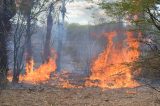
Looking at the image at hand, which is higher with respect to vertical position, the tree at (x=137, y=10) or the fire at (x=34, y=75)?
the tree at (x=137, y=10)

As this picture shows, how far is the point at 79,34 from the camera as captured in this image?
7300 cm

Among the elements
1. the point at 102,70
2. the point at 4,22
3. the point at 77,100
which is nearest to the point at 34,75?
the point at 102,70

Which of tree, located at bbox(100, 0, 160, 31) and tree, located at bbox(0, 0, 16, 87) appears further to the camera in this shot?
tree, located at bbox(0, 0, 16, 87)

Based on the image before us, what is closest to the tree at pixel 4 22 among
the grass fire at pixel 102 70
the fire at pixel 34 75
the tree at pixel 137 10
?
the grass fire at pixel 102 70

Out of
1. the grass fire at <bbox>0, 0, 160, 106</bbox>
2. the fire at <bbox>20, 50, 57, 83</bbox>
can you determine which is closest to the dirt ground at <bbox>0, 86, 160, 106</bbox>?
the grass fire at <bbox>0, 0, 160, 106</bbox>

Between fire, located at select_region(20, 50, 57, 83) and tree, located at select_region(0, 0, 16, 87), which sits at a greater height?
tree, located at select_region(0, 0, 16, 87)

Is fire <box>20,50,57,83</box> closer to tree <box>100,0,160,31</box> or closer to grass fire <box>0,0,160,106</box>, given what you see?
grass fire <box>0,0,160,106</box>

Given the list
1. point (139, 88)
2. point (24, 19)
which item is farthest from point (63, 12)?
point (139, 88)

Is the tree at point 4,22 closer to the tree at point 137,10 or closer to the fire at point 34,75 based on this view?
the fire at point 34,75

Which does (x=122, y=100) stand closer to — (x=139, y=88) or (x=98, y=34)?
(x=139, y=88)

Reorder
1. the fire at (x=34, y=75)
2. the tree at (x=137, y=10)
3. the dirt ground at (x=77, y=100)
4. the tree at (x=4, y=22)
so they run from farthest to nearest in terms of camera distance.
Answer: the fire at (x=34, y=75), the tree at (x=4, y=22), the dirt ground at (x=77, y=100), the tree at (x=137, y=10)

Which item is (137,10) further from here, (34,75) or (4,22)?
(34,75)

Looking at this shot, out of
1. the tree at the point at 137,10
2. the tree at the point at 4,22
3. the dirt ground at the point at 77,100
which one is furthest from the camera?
the tree at the point at 4,22

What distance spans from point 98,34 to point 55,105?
162 feet
